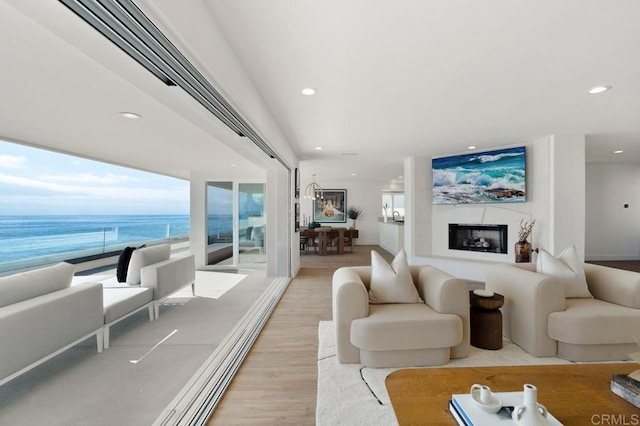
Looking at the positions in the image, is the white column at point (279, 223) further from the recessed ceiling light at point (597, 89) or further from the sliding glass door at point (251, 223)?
the recessed ceiling light at point (597, 89)

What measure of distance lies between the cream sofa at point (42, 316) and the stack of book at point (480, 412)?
2.75m

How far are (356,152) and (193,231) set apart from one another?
4.57m

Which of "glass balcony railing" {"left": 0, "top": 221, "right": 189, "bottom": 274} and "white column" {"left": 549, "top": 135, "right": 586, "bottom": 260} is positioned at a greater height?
"white column" {"left": 549, "top": 135, "right": 586, "bottom": 260}

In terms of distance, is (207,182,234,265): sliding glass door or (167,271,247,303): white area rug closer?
(167,271,247,303): white area rug

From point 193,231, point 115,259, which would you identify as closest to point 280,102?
point 193,231

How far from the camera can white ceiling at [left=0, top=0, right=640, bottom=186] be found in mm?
1562

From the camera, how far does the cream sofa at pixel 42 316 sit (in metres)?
1.81

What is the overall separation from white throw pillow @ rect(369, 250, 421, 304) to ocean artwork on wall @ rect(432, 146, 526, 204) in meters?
3.57

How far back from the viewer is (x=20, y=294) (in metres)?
2.03

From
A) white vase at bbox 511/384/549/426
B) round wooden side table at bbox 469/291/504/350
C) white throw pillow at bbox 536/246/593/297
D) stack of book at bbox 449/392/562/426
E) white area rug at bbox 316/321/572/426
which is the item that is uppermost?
white throw pillow at bbox 536/246/593/297

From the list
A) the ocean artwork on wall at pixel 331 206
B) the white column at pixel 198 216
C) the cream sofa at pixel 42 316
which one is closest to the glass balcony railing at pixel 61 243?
the white column at pixel 198 216

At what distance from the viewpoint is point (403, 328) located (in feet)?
6.95

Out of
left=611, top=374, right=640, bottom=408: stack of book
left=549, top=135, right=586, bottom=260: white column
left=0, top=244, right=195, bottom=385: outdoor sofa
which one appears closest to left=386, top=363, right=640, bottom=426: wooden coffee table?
left=611, top=374, right=640, bottom=408: stack of book

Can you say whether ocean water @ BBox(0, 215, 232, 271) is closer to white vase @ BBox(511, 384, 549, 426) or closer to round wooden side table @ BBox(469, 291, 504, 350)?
round wooden side table @ BBox(469, 291, 504, 350)
